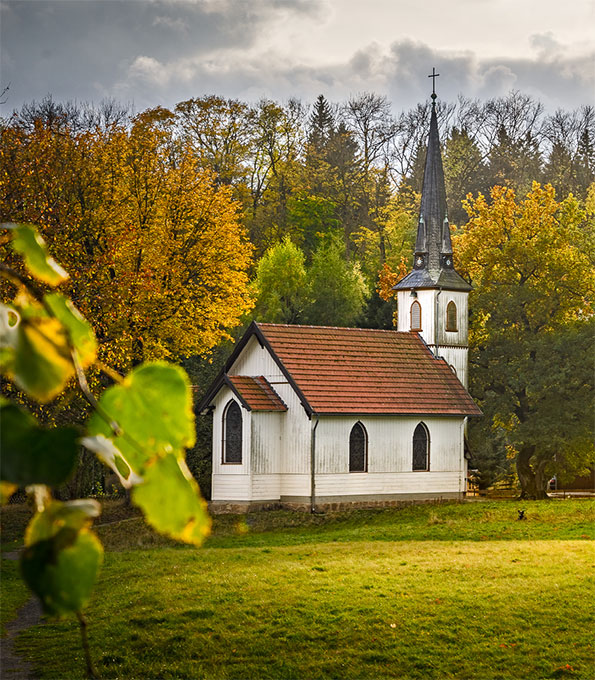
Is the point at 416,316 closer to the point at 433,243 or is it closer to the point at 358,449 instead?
the point at 433,243

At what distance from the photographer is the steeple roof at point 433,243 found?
112ft

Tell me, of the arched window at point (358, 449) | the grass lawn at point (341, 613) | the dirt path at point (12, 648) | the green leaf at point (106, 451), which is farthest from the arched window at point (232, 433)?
the green leaf at point (106, 451)

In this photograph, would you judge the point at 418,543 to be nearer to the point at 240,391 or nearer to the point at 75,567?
the point at 240,391

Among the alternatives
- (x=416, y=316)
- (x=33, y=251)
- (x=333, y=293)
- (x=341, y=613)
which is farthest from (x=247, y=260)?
(x=33, y=251)

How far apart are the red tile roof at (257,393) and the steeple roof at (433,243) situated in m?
6.92

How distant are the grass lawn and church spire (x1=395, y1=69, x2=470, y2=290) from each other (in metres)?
13.6

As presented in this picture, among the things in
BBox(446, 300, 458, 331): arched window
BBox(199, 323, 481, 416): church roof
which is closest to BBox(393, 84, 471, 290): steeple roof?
BBox(446, 300, 458, 331): arched window

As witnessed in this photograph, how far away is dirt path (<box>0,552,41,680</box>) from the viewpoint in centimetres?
1180

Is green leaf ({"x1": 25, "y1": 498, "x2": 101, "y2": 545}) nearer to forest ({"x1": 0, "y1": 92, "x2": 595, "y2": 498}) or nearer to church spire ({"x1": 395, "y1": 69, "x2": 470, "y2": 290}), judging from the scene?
forest ({"x1": 0, "y1": 92, "x2": 595, "y2": 498})

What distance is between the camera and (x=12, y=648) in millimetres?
13172

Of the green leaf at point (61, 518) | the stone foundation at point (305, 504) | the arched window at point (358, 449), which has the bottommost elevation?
the stone foundation at point (305, 504)

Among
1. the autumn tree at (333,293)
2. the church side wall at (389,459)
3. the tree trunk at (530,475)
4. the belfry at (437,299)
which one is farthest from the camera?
the autumn tree at (333,293)

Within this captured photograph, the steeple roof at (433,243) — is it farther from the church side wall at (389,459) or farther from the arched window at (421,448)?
the arched window at (421,448)

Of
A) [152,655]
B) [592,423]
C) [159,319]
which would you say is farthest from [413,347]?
[152,655]
